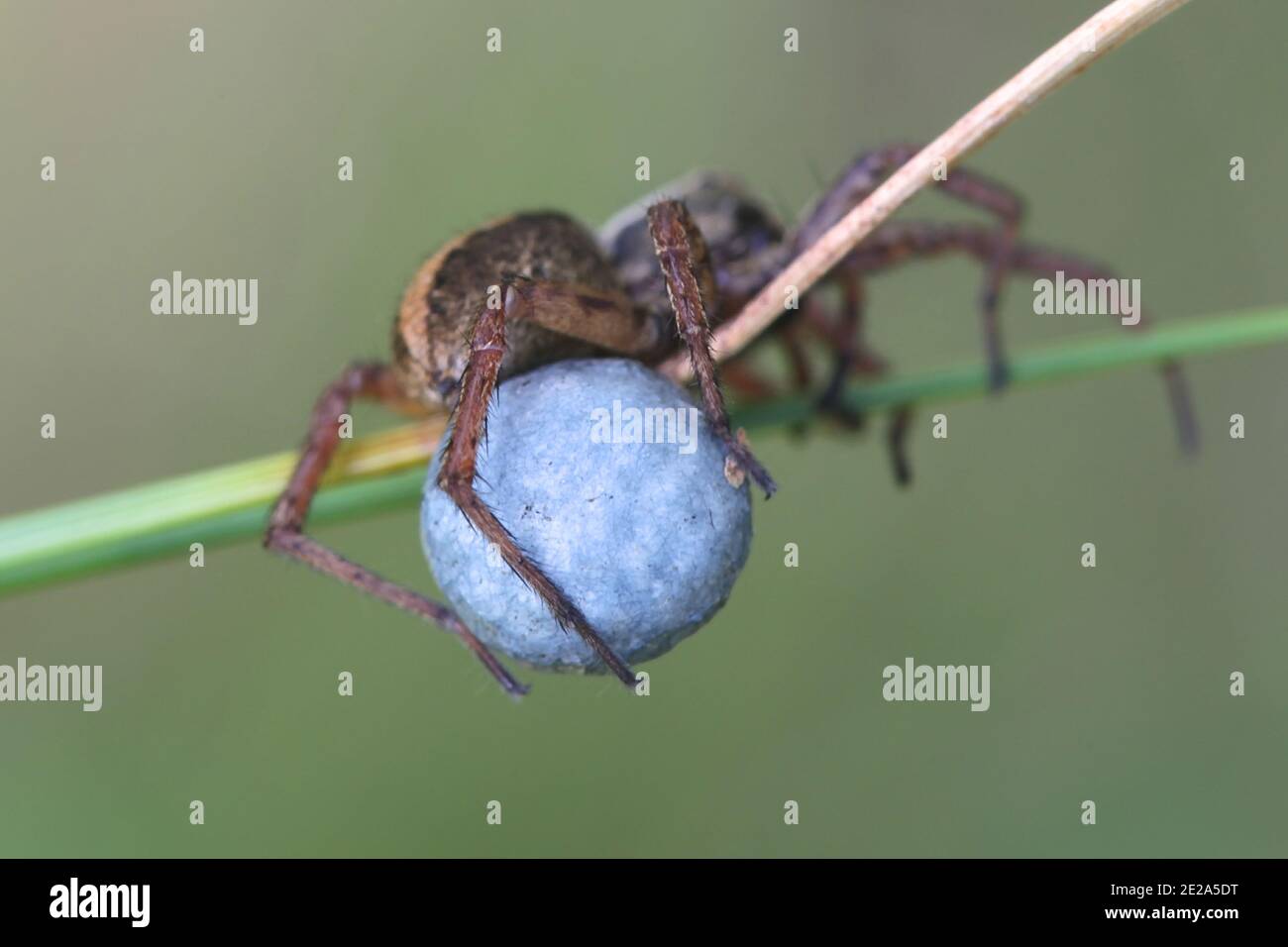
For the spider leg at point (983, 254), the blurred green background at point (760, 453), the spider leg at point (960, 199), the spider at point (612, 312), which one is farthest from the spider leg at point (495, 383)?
the blurred green background at point (760, 453)

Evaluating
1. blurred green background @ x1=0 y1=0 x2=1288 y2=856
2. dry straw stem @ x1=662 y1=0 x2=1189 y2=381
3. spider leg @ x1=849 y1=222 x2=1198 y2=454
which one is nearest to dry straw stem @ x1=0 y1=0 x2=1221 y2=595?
dry straw stem @ x1=662 y1=0 x2=1189 y2=381

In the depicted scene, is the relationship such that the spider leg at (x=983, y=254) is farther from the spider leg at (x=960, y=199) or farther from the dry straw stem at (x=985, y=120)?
the dry straw stem at (x=985, y=120)

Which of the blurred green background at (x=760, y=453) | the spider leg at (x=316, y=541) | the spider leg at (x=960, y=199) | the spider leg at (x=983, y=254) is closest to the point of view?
the spider leg at (x=316, y=541)

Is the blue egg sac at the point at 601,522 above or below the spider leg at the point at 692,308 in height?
below

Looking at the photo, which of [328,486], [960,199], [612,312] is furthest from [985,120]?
[328,486]

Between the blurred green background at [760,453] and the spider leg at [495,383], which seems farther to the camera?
the blurred green background at [760,453]

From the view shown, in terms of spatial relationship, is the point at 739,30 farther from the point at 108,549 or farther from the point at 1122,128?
the point at 108,549

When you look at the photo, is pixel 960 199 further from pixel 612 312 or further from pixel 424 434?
pixel 424 434
